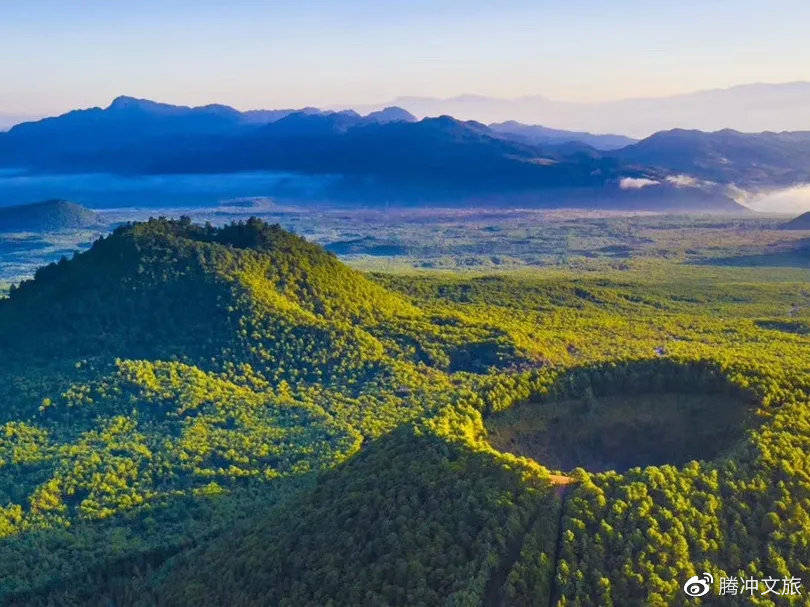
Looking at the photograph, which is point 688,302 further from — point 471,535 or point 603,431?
point 471,535

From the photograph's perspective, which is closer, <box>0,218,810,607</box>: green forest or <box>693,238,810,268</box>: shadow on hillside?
<box>0,218,810,607</box>: green forest

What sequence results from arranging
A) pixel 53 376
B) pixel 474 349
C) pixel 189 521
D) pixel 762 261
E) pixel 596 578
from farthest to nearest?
pixel 762 261 → pixel 474 349 → pixel 53 376 → pixel 189 521 → pixel 596 578

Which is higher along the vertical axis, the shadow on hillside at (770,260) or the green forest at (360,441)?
the green forest at (360,441)

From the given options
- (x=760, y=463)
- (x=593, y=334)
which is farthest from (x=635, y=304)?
(x=760, y=463)

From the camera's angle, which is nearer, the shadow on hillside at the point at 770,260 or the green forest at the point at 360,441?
the green forest at the point at 360,441

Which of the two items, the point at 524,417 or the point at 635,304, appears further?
the point at 635,304

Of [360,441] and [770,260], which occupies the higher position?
[360,441]

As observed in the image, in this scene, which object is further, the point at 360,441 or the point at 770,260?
the point at 770,260

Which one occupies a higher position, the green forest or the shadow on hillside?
the green forest
